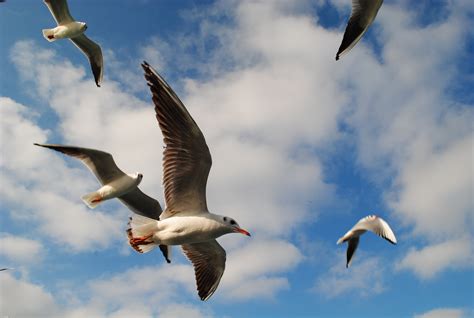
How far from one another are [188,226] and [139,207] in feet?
16.5

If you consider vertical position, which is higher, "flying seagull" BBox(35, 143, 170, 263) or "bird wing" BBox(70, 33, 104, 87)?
"bird wing" BBox(70, 33, 104, 87)

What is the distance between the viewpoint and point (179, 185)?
24.7 ft

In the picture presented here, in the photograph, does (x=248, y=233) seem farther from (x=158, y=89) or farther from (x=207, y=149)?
(x=158, y=89)

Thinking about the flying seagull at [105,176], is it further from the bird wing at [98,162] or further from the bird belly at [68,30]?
the bird belly at [68,30]

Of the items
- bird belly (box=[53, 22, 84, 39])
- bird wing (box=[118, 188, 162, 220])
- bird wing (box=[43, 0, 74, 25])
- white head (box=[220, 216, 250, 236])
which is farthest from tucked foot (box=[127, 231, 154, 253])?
bird wing (box=[43, 0, 74, 25])

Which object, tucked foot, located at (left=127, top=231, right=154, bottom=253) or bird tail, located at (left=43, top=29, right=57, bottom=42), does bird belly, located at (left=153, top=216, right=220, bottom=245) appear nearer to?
tucked foot, located at (left=127, top=231, right=154, bottom=253)

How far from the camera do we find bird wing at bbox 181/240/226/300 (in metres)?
8.98

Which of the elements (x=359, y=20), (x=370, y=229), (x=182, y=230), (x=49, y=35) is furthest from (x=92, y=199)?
(x=359, y=20)

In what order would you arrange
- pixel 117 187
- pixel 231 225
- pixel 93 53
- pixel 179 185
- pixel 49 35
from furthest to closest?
pixel 93 53 → pixel 49 35 → pixel 117 187 → pixel 231 225 → pixel 179 185

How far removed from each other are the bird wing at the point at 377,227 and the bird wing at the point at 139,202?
5.67 meters

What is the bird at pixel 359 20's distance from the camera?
9.50 metres

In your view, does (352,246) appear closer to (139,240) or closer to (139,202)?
(139,240)

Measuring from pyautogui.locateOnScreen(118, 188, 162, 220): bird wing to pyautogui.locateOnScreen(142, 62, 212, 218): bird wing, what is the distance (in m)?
4.54

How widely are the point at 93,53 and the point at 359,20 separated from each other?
8.85 metres
